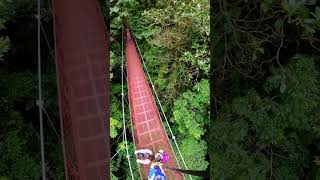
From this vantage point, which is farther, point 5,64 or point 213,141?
point 5,64

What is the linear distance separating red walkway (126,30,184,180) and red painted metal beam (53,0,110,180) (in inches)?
6.1

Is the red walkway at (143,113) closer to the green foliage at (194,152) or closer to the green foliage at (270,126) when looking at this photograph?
the green foliage at (194,152)

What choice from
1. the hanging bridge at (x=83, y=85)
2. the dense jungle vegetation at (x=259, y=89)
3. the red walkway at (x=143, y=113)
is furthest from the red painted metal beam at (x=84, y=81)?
the dense jungle vegetation at (x=259, y=89)

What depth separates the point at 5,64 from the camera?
8.63 ft

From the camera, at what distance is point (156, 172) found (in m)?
2.08

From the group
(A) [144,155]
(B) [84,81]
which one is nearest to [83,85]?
(B) [84,81]

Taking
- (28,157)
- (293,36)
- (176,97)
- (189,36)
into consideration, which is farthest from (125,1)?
(28,157)

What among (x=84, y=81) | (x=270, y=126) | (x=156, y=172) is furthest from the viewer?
(x=270, y=126)

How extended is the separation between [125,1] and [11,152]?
3.73ft

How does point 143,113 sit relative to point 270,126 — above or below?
above

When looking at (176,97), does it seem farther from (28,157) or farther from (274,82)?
(28,157)

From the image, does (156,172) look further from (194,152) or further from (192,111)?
(192,111)

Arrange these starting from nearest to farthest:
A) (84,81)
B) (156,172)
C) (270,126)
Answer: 1. (84,81)
2. (156,172)
3. (270,126)

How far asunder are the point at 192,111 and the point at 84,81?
0.53 m
